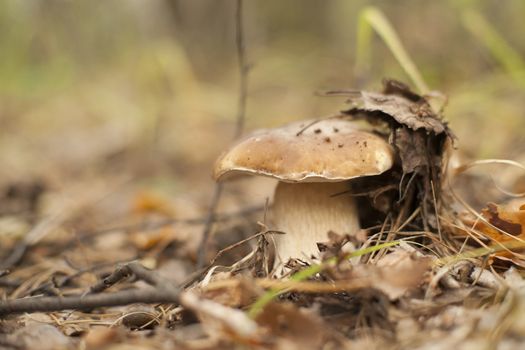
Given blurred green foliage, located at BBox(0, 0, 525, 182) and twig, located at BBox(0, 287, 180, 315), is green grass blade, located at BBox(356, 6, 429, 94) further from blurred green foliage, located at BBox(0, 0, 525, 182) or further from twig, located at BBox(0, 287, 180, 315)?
twig, located at BBox(0, 287, 180, 315)

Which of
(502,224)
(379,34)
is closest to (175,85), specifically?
(379,34)

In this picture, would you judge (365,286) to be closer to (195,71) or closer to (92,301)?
(92,301)

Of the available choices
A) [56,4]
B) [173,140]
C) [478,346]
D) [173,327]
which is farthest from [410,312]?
[56,4]

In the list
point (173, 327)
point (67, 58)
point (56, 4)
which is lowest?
point (173, 327)

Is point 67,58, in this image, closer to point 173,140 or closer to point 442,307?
point 173,140

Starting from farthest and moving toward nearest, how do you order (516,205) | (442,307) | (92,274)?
1. (92,274)
2. (516,205)
3. (442,307)

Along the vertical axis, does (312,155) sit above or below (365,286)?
above

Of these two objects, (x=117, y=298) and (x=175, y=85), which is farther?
(x=175, y=85)
